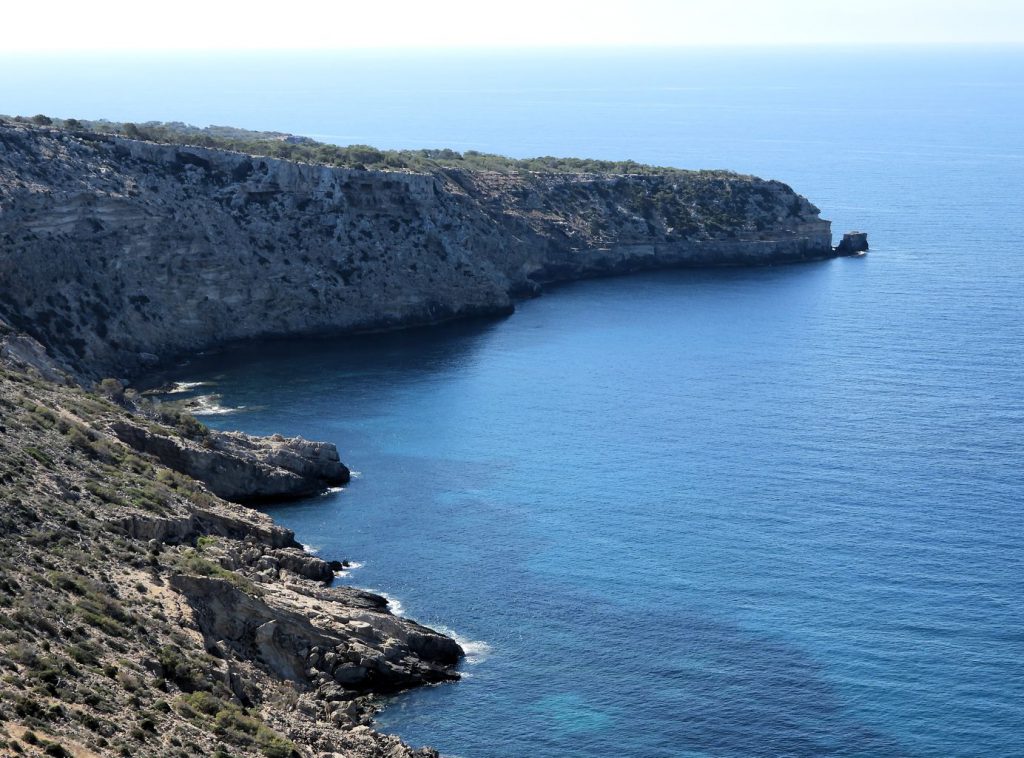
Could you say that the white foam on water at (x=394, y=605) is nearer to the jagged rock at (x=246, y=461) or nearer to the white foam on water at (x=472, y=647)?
the white foam on water at (x=472, y=647)

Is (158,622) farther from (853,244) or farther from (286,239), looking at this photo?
(853,244)

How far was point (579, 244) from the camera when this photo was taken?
6796 inches

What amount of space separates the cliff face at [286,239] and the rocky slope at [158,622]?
38669 mm

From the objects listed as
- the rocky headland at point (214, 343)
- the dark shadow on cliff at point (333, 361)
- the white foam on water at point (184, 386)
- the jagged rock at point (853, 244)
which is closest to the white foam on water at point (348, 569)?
the rocky headland at point (214, 343)

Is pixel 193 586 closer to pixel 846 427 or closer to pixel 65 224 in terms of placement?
pixel 846 427

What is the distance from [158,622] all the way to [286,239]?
85412mm

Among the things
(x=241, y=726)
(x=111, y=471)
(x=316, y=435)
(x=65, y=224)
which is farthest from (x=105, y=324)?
(x=241, y=726)

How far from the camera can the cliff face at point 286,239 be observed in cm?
11988

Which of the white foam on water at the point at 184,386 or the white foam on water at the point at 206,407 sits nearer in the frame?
the white foam on water at the point at 206,407

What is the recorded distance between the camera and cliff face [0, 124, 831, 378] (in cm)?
11988

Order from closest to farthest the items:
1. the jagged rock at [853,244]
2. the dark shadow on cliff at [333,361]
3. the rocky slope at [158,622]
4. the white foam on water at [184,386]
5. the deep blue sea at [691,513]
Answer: the rocky slope at [158,622], the deep blue sea at [691,513], the white foam on water at [184,386], the dark shadow on cliff at [333,361], the jagged rock at [853,244]

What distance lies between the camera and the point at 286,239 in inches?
5546

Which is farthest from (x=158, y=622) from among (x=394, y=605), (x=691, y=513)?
(x=691, y=513)

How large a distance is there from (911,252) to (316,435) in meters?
95.3
